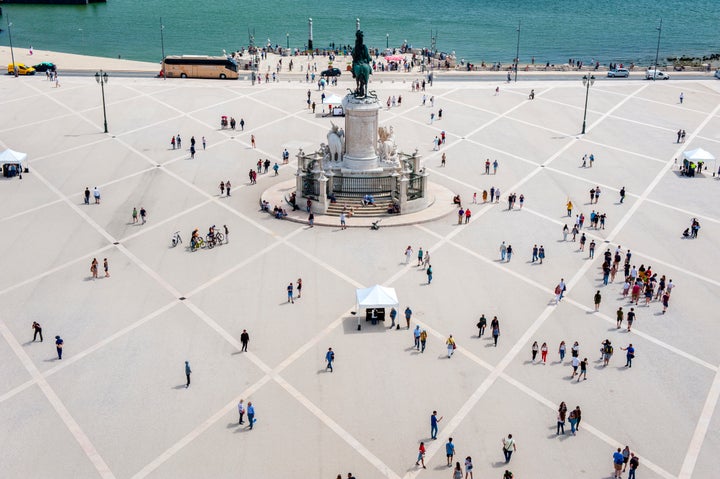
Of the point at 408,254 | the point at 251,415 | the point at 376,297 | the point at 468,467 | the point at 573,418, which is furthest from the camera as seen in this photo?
the point at 408,254

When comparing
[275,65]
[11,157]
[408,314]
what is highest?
[275,65]

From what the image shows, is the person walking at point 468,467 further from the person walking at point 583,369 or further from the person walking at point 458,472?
the person walking at point 583,369

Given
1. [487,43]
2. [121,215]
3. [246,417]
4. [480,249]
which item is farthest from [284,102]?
[487,43]

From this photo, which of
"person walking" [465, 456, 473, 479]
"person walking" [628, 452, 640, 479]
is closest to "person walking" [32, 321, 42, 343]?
"person walking" [465, 456, 473, 479]

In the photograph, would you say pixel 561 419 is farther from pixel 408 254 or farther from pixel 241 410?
pixel 408 254

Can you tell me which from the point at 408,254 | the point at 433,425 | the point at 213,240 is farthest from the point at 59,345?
the point at 408,254

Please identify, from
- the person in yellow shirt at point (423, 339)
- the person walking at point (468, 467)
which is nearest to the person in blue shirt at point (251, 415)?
the person walking at point (468, 467)

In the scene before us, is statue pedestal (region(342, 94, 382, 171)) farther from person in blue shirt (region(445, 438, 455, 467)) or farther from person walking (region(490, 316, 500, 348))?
person in blue shirt (region(445, 438, 455, 467))
